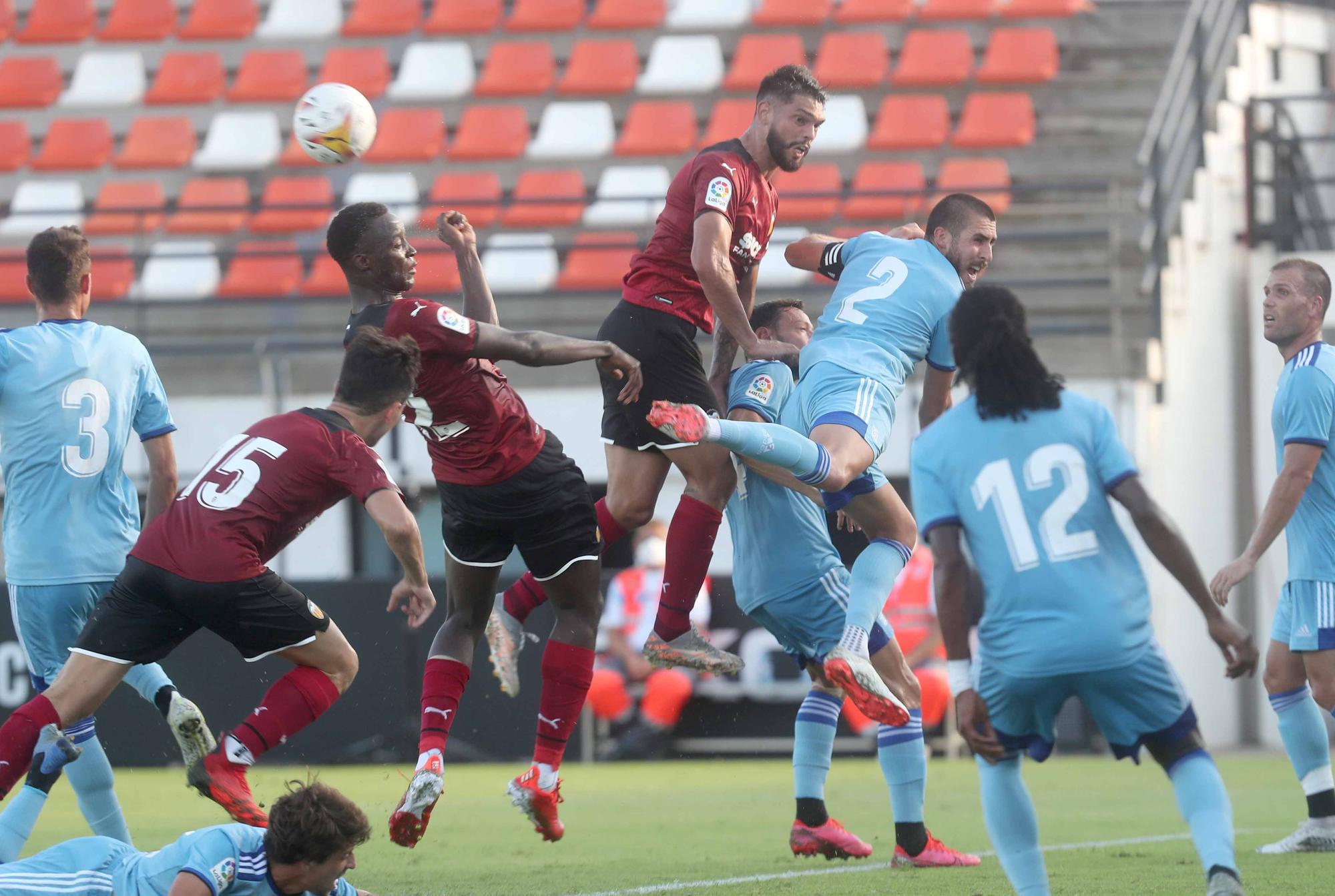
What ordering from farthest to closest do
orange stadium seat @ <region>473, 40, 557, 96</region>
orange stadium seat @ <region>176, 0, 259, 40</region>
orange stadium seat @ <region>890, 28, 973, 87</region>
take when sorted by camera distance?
orange stadium seat @ <region>176, 0, 259, 40</region>, orange stadium seat @ <region>473, 40, 557, 96</region>, orange stadium seat @ <region>890, 28, 973, 87</region>

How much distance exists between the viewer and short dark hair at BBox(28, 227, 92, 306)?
6.77 metres

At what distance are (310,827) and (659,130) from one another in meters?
13.5

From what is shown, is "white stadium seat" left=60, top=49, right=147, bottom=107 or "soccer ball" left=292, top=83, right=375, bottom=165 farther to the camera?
"white stadium seat" left=60, top=49, right=147, bottom=107

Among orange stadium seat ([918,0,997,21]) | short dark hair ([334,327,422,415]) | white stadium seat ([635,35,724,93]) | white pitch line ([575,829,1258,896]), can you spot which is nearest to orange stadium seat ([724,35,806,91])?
white stadium seat ([635,35,724,93])

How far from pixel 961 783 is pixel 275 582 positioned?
6.65 metres

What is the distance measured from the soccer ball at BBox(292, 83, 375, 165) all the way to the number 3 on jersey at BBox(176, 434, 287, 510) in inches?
73.1

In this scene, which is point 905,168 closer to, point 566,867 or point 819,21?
point 819,21

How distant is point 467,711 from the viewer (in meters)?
13.3

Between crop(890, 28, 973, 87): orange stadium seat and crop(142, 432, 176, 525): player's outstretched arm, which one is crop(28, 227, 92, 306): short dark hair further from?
crop(890, 28, 973, 87): orange stadium seat

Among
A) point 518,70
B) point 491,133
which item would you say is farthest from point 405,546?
point 518,70

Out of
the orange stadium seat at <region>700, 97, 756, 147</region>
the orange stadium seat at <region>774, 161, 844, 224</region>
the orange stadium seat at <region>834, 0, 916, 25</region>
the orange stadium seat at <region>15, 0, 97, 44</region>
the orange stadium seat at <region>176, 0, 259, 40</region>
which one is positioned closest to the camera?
the orange stadium seat at <region>774, 161, 844, 224</region>

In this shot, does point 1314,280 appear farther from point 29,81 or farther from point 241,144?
point 29,81

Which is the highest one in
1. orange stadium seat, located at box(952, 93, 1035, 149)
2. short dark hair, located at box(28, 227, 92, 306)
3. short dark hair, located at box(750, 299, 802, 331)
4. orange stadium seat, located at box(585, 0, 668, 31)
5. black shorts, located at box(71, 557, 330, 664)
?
orange stadium seat, located at box(585, 0, 668, 31)

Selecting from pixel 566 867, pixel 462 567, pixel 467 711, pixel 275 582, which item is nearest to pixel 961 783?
pixel 467 711
